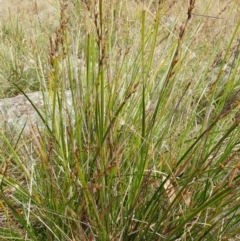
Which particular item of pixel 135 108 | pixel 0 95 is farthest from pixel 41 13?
pixel 135 108

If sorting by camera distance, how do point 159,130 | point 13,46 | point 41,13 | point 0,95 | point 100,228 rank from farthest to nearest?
point 41,13 → point 13,46 → point 0,95 → point 159,130 → point 100,228

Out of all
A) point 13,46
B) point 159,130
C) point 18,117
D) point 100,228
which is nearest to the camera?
point 100,228

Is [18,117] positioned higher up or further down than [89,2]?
further down

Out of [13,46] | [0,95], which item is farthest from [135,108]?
[13,46]

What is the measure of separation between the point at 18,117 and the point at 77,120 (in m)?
0.94

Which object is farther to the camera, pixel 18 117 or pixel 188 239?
pixel 18 117

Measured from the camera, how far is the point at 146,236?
0.98 meters

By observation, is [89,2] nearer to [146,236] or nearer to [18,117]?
[146,236]

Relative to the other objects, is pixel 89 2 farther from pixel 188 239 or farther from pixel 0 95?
pixel 0 95

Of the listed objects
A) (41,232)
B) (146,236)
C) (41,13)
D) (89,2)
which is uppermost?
(89,2)

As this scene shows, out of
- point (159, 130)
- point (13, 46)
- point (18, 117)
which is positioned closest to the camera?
point (159, 130)

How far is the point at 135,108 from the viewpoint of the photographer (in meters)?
1.31

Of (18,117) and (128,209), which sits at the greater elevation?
(128,209)

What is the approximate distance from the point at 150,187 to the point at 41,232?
362 mm
